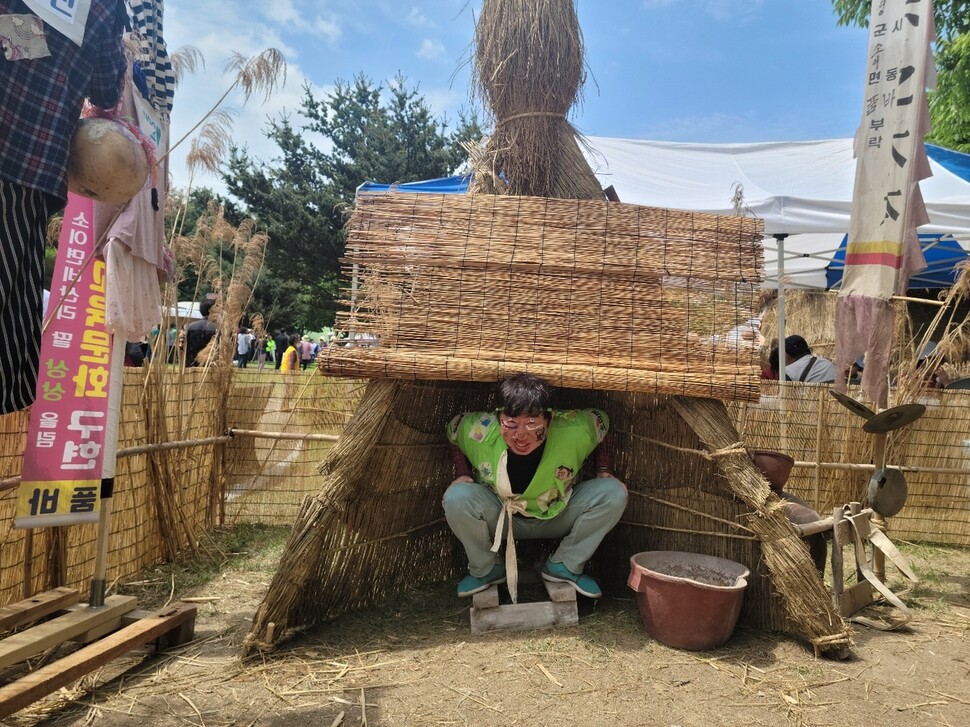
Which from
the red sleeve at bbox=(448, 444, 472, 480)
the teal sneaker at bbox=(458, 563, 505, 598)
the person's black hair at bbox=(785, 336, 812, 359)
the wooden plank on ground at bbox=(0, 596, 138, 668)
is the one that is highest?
the person's black hair at bbox=(785, 336, 812, 359)

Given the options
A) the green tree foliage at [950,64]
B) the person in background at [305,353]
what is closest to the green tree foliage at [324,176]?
the person in background at [305,353]

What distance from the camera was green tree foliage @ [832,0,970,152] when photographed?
959 cm

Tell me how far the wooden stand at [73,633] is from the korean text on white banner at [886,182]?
391 centimetres

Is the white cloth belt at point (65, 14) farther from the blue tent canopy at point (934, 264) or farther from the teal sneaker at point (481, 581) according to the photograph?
the blue tent canopy at point (934, 264)

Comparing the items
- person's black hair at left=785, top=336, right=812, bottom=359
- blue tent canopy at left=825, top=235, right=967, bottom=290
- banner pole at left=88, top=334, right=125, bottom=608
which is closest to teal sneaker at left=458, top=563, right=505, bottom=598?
banner pole at left=88, top=334, right=125, bottom=608

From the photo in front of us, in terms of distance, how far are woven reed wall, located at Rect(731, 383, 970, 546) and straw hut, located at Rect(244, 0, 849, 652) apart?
212cm

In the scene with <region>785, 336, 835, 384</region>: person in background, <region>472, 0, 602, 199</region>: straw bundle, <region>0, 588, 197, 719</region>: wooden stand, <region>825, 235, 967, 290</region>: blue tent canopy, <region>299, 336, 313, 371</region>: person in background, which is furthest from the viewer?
<region>299, 336, 313, 371</region>: person in background

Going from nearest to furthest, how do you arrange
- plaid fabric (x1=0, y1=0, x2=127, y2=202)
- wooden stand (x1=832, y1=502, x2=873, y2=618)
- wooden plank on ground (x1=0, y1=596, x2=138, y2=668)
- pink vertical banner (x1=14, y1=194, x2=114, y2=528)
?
plaid fabric (x1=0, y1=0, x2=127, y2=202), wooden plank on ground (x1=0, y1=596, x2=138, y2=668), pink vertical banner (x1=14, y1=194, x2=114, y2=528), wooden stand (x1=832, y1=502, x2=873, y2=618)

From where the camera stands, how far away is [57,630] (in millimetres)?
2674

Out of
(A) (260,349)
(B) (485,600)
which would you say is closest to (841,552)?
(B) (485,600)

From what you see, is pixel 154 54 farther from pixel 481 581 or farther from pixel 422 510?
pixel 481 581

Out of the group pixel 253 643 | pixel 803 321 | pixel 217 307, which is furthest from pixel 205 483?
pixel 803 321

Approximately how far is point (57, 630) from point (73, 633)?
7cm

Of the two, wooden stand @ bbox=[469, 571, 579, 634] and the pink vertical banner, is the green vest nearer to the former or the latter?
wooden stand @ bbox=[469, 571, 579, 634]
